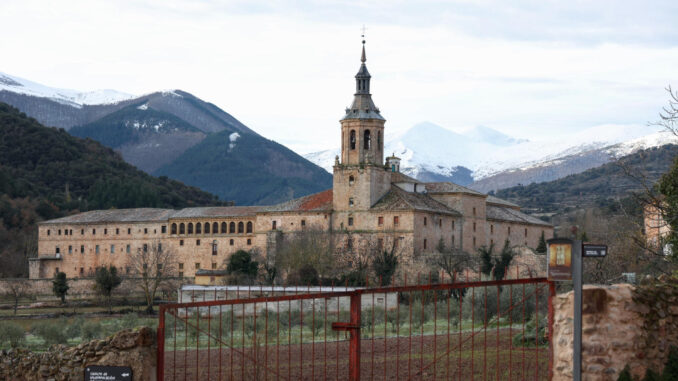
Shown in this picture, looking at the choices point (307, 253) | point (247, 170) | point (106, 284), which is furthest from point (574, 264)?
point (247, 170)

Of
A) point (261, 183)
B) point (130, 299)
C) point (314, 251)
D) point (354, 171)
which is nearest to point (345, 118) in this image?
point (354, 171)

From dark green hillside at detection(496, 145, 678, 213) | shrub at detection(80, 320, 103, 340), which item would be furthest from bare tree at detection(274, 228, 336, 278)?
dark green hillside at detection(496, 145, 678, 213)

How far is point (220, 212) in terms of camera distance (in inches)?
2719

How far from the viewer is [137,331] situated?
13.9m

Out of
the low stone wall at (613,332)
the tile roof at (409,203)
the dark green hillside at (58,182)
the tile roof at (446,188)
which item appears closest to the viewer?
the low stone wall at (613,332)

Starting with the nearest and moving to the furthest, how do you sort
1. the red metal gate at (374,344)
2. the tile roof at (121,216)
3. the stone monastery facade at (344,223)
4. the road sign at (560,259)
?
1. the road sign at (560,259)
2. the red metal gate at (374,344)
3. the stone monastery facade at (344,223)
4. the tile roof at (121,216)

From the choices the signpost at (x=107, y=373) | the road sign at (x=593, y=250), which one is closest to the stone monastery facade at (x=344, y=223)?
the signpost at (x=107, y=373)

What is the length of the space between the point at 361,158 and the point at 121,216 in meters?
20.9

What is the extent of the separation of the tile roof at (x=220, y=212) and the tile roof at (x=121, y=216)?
1642 mm

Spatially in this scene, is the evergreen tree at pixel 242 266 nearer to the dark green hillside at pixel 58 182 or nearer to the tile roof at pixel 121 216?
the tile roof at pixel 121 216

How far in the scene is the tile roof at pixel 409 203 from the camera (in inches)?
2359

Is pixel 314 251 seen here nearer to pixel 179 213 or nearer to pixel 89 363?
pixel 179 213

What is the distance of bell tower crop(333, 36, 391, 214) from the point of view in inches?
2437

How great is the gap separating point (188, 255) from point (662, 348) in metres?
57.6
